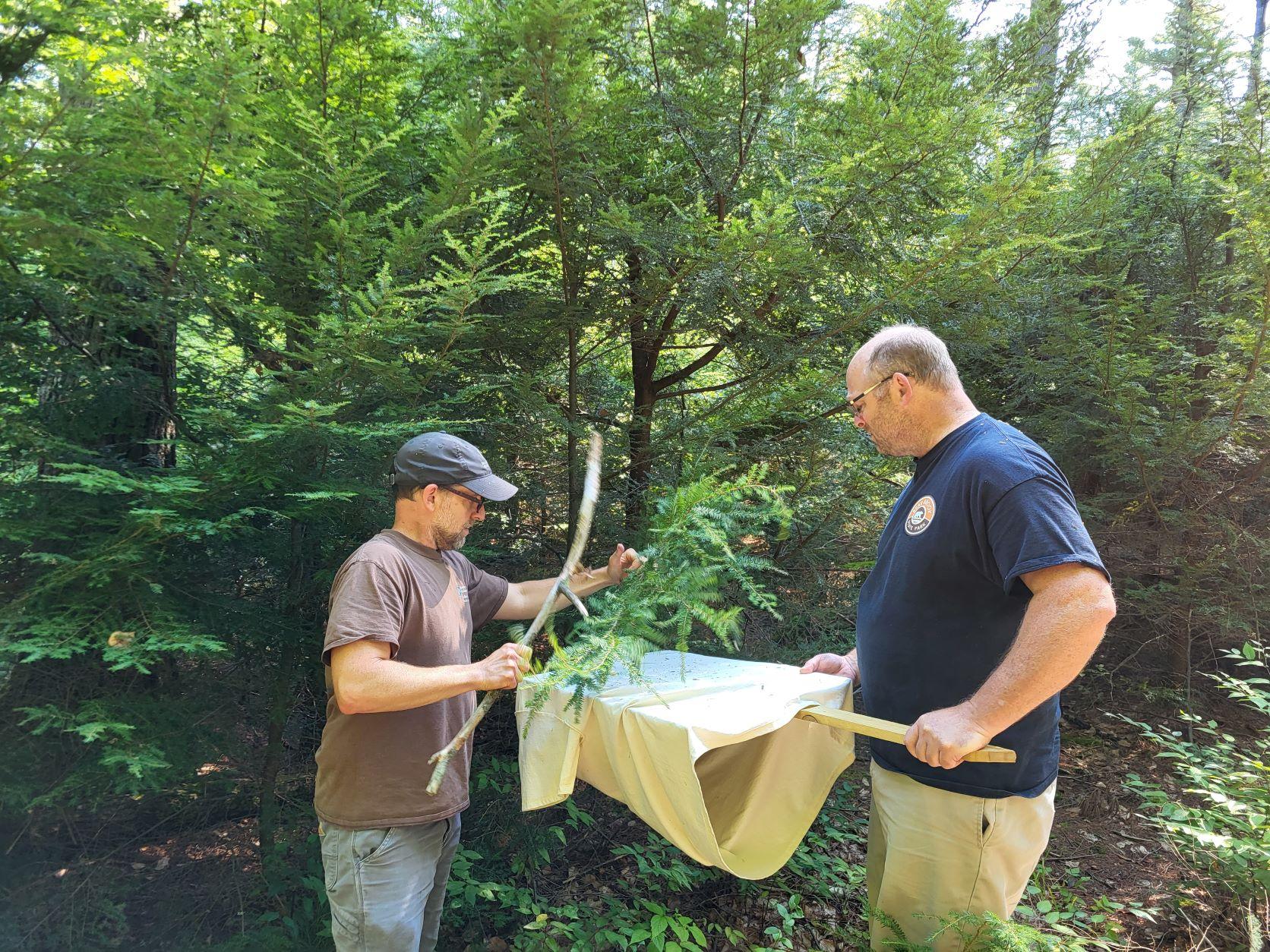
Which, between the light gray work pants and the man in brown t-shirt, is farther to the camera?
the light gray work pants

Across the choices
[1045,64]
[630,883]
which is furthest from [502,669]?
[1045,64]

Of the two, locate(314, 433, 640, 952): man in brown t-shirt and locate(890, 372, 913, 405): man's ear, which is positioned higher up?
locate(890, 372, 913, 405): man's ear

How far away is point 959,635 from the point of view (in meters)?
2.04

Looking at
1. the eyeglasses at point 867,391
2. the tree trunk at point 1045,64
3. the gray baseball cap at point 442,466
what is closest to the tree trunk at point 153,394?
the gray baseball cap at point 442,466

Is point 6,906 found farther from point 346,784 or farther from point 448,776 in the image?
point 448,776

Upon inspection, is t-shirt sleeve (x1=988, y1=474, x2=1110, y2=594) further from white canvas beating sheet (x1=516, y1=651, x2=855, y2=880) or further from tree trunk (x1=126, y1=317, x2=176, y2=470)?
tree trunk (x1=126, y1=317, x2=176, y2=470)

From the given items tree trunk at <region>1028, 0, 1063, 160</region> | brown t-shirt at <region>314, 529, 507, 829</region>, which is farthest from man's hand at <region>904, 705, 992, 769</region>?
tree trunk at <region>1028, 0, 1063, 160</region>

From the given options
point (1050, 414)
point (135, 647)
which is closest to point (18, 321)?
point (135, 647)

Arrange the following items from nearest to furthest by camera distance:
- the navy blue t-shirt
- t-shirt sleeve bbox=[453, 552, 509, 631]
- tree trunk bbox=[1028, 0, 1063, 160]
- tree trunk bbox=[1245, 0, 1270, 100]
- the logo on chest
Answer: the navy blue t-shirt < the logo on chest < t-shirt sleeve bbox=[453, 552, 509, 631] < tree trunk bbox=[1028, 0, 1063, 160] < tree trunk bbox=[1245, 0, 1270, 100]

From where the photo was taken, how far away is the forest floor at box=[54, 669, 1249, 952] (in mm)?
3004

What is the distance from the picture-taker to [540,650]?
3.64 metres

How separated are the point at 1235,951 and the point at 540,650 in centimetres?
333

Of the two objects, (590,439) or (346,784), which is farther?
(590,439)

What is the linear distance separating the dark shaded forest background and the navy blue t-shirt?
146cm
